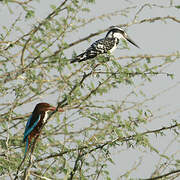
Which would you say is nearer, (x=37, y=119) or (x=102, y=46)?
(x=37, y=119)

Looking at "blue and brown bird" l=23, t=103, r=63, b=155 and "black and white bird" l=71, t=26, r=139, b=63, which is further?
"black and white bird" l=71, t=26, r=139, b=63

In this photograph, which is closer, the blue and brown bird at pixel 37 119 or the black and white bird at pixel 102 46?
the blue and brown bird at pixel 37 119

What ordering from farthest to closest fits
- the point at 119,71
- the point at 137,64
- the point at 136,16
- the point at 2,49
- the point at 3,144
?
the point at 3,144
the point at 2,49
the point at 136,16
the point at 137,64
the point at 119,71

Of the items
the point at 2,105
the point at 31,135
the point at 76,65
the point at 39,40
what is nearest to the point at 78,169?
the point at 31,135

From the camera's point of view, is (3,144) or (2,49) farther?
(3,144)

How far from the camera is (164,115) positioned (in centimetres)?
340

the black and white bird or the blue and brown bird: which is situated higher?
the black and white bird

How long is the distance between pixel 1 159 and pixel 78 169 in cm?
90

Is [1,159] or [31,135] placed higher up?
[31,135]

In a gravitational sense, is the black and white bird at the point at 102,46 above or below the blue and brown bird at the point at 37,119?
above

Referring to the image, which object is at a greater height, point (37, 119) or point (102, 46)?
point (102, 46)

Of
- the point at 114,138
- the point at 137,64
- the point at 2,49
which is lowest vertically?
the point at 114,138

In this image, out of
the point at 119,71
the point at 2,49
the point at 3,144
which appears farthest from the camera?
the point at 3,144

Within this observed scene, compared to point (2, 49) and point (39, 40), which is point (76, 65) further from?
point (2, 49)
